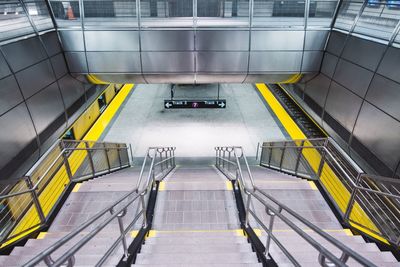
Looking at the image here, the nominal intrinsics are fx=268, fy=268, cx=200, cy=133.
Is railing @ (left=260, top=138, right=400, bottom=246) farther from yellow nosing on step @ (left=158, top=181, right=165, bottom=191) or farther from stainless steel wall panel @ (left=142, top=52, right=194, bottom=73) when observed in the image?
stainless steel wall panel @ (left=142, top=52, right=194, bottom=73)

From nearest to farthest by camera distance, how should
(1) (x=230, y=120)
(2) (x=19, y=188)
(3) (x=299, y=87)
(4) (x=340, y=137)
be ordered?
(2) (x=19, y=188), (4) (x=340, y=137), (3) (x=299, y=87), (1) (x=230, y=120)

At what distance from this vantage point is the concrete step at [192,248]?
3.12 meters

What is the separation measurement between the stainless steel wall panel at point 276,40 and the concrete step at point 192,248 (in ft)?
19.0

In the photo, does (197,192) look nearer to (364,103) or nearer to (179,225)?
(179,225)

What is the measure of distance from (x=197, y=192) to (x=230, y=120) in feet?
24.8

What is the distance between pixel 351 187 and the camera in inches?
162

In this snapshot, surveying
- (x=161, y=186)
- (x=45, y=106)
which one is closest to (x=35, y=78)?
(x=45, y=106)

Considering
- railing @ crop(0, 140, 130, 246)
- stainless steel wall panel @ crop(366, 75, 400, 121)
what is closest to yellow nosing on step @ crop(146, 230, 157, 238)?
railing @ crop(0, 140, 130, 246)

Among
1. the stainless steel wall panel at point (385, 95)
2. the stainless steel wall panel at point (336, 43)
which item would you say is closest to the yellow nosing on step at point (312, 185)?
the stainless steel wall panel at point (385, 95)

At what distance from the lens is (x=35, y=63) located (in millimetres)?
6141

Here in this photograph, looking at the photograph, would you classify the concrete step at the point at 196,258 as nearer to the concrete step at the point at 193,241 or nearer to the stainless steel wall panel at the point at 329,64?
the concrete step at the point at 193,241

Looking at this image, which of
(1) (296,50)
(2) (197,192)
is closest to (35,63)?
(2) (197,192)

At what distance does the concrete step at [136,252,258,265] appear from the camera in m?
2.77

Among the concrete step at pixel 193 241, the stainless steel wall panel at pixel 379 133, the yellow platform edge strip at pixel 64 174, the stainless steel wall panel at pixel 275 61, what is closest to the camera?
the concrete step at pixel 193 241
